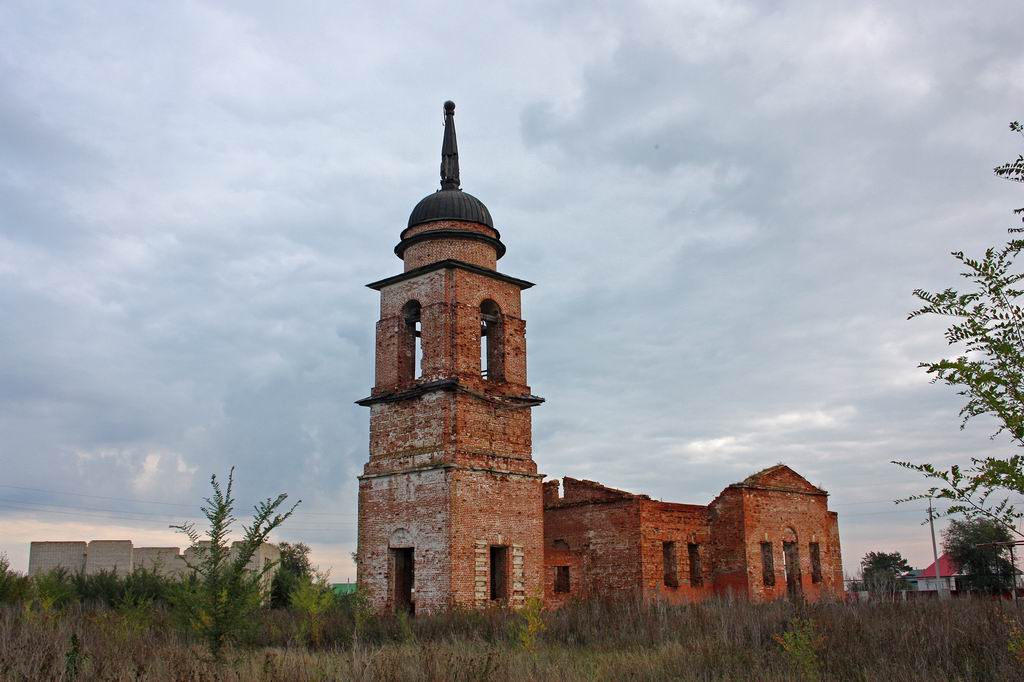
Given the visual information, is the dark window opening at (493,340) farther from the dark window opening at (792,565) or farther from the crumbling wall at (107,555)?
the crumbling wall at (107,555)

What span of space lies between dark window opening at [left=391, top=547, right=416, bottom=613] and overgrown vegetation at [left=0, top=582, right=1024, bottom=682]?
6.73ft

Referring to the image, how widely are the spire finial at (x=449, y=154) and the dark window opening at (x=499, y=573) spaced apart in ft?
31.5

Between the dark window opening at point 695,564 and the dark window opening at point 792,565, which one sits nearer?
the dark window opening at point 695,564

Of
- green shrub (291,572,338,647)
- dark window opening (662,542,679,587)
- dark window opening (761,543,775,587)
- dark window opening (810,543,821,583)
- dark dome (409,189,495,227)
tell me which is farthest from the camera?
dark window opening (810,543,821,583)

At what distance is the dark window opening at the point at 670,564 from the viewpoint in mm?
23297

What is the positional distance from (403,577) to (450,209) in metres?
9.20

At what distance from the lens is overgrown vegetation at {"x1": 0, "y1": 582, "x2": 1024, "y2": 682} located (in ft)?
30.0

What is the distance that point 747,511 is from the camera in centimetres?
2461

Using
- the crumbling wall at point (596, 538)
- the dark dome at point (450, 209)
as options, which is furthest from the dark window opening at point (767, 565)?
the dark dome at point (450, 209)

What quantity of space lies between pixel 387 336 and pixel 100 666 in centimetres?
1269

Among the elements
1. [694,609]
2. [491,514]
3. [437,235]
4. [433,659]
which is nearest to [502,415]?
[491,514]

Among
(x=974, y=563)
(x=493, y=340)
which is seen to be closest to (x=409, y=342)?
(x=493, y=340)

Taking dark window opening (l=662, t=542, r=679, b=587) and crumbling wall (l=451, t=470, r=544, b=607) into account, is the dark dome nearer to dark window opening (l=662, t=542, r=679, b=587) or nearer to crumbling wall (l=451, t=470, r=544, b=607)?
crumbling wall (l=451, t=470, r=544, b=607)

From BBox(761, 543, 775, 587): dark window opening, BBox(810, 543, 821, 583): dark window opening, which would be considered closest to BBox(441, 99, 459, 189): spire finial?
BBox(761, 543, 775, 587): dark window opening
